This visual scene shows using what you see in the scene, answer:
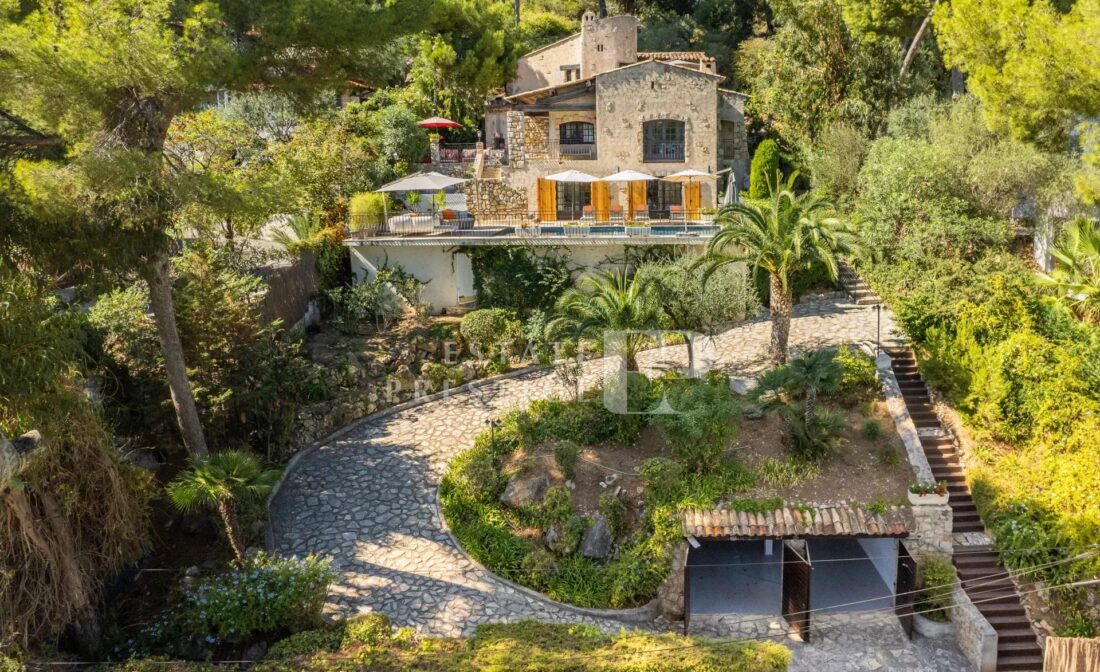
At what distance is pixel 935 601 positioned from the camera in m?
16.0

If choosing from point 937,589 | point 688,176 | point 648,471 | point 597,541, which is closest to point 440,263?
point 688,176

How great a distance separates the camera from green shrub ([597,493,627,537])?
57.0ft

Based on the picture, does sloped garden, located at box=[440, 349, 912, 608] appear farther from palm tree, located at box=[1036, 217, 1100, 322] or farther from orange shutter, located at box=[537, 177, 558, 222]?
orange shutter, located at box=[537, 177, 558, 222]

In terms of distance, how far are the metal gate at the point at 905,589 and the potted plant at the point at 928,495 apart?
868 mm

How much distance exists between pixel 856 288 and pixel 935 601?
12.1m

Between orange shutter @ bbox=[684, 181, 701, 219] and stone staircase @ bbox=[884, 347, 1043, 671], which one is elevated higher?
orange shutter @ bbox=[684, 181, 701, 219]

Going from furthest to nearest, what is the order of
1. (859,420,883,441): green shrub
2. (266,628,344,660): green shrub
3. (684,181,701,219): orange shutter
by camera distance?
(684,181,701,219): orange shutter < (859,420,883,441): green shrub < (266,628,344,660): green shrub

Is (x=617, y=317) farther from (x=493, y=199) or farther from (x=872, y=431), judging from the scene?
(x=493, y=199)

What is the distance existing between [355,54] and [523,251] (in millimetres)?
10150

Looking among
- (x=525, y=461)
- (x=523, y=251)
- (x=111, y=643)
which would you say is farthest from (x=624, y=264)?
(x=111, y=643)

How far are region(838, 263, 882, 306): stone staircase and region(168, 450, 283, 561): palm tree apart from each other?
57.2ft

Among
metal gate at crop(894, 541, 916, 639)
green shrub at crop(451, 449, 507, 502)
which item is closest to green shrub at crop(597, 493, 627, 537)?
green shrub at crop(451, 449, 507, 502)

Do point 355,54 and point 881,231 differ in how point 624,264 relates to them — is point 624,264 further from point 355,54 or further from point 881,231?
point 355,54

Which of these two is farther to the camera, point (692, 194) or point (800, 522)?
point (692, 194)
